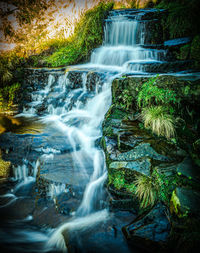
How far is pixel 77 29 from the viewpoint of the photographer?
1029 cm

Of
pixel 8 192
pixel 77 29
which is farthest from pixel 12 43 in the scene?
pixel 8 192

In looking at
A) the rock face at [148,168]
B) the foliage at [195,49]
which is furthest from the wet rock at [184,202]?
the foliage at [195,49]

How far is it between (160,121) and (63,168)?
2.53 m

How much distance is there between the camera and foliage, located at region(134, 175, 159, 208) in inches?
116

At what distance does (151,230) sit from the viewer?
8.07 ft

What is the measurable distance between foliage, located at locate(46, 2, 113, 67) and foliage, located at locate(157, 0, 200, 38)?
12.1 feet

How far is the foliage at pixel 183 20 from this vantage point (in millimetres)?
6809

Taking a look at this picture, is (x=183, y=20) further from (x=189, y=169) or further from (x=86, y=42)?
(x=189, y=169)

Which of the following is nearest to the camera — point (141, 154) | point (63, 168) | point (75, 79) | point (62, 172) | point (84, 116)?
point (141, 154)

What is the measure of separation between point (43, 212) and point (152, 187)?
7.41 feet

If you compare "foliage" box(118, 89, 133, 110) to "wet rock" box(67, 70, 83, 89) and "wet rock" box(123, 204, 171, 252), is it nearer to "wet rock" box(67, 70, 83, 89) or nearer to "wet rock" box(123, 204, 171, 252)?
"wet rock" box(123, 204, 171, 252)

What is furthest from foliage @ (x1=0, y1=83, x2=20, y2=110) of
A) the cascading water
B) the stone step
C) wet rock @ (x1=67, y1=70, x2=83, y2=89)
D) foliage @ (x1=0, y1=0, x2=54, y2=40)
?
the stone step

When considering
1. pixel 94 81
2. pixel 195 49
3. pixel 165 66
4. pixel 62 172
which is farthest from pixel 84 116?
pixel 195 49

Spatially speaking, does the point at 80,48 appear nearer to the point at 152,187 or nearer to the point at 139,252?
the point at 152,187
